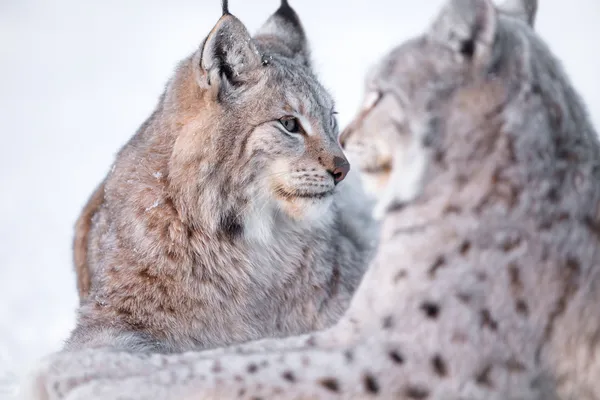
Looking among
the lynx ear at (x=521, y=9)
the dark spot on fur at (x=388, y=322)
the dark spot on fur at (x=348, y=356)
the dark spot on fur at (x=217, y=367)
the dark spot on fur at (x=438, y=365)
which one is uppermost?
the lynx ear at (x=521, y=9)

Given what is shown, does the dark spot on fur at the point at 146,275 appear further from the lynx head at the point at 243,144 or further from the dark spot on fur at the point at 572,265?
the dark spot on fur at the point at 572,265

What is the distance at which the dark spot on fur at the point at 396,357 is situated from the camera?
194 centimetres

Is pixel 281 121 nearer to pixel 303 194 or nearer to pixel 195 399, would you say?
pixel 303 194

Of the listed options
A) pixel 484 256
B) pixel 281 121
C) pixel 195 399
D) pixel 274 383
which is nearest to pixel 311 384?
pixel 274 383

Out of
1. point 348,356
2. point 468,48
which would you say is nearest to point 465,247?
point 348,356

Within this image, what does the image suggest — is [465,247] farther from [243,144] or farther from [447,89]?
[243,144]

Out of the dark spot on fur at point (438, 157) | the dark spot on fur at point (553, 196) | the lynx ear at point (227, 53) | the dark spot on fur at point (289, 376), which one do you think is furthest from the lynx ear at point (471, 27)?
the lynx ear at point (227, 53)

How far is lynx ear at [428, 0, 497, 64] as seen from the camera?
6.69ft

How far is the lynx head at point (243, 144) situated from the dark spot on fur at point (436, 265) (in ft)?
4.22

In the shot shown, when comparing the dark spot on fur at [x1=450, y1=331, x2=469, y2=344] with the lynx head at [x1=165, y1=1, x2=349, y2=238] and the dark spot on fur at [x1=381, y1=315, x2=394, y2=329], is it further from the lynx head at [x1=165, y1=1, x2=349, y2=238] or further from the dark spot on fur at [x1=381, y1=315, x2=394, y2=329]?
the lynx head at [x1=165, y1=1, x2=349, y2=238]

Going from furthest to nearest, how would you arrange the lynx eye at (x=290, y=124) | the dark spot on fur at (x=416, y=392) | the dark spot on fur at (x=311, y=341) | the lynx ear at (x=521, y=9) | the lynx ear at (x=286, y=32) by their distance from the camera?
1. the lynx ear at (x=286, y=32)
2. the lynx eye at (x=290, y=124)
3. the lynx ear at (x=521, y=9)
4. the dark spot on fur at (x=311, y=341)
5. the dark spot on fur at (x=416, y=392)

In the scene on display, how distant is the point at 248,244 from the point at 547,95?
5.60 feet

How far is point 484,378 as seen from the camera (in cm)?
190

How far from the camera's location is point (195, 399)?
2002 millimetres
